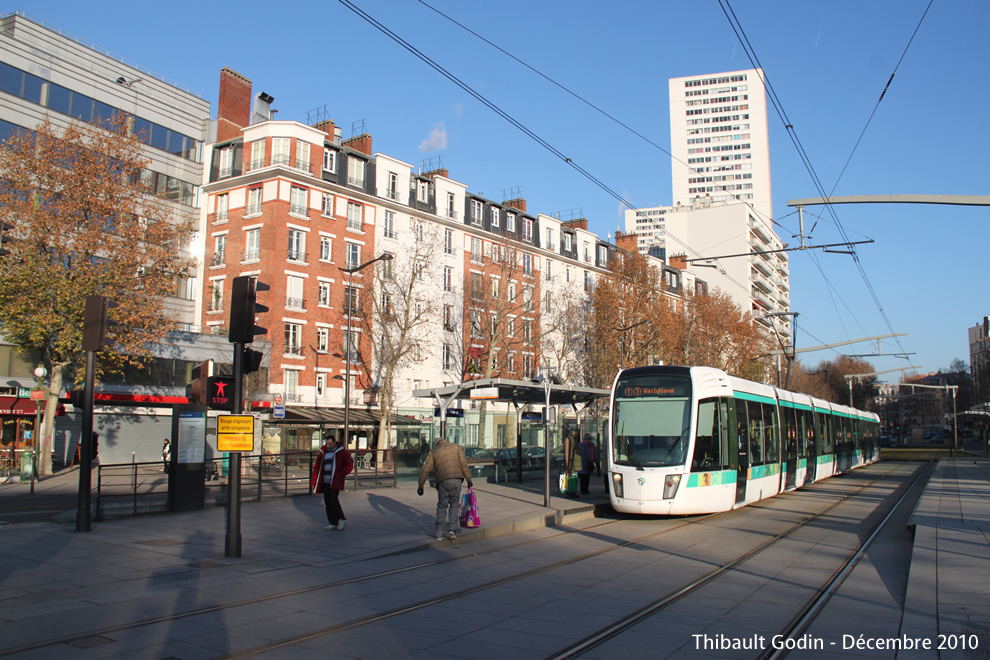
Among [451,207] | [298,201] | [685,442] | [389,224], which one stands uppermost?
[451,207]

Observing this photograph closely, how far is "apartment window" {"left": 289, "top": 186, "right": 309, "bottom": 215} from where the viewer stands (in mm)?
43128

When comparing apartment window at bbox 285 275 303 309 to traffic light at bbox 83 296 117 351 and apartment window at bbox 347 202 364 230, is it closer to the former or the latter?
apartment window at bbox 347 202 364 230

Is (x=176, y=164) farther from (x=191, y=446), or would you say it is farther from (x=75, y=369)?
(x=191, y=446)

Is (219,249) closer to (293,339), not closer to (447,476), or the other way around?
(293,339)

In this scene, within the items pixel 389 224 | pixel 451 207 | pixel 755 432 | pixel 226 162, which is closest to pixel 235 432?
pixel 755 432

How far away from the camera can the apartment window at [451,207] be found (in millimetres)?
52031

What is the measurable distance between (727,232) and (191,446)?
272 ft

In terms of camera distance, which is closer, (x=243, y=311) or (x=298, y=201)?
(x=243, y=311)

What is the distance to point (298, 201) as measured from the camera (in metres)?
43.6

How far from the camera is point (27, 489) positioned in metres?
22.7

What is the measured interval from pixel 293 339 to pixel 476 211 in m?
17.8

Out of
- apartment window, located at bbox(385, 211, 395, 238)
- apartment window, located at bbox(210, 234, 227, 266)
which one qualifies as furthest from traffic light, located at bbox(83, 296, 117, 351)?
apartment window, located at bbox(385, 211, 395, 238)

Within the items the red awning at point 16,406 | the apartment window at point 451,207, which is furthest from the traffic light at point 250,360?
the apartment window at point 451,207

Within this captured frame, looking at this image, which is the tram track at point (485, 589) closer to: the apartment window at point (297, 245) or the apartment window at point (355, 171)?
the apartment window at point (297, 245)
